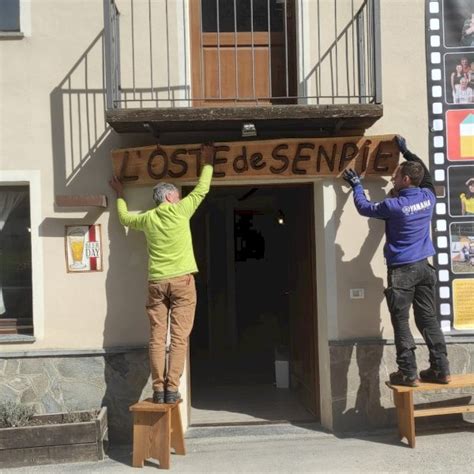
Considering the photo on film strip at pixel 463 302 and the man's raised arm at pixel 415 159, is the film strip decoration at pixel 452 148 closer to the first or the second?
the photo on film strip at pixel 463 302

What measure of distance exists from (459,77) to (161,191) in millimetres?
2954

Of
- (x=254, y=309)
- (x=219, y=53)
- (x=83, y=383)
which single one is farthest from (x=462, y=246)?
(x=254, y=309)

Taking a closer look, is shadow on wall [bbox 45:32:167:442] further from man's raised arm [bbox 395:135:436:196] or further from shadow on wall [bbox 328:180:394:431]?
man's raised arm [bbox 395:135:436:196]

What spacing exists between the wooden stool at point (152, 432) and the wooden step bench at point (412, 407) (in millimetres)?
1879

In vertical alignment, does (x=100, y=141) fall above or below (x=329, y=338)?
above

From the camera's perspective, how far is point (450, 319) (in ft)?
19.3

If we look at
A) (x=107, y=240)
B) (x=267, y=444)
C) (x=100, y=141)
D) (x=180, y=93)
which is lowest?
(x=267, y=444)

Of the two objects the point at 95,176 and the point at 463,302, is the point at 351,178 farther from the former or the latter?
the point at 95,176

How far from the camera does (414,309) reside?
543 centimetres

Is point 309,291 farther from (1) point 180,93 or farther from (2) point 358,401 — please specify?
(1) point 180,93

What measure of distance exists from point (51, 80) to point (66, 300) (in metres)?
2.01

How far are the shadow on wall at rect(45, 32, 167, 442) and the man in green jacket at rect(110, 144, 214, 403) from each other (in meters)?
0.43

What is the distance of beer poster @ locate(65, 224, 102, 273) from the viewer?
5.80 m

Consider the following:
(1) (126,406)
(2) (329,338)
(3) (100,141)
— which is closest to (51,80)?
(3) (100,141)
